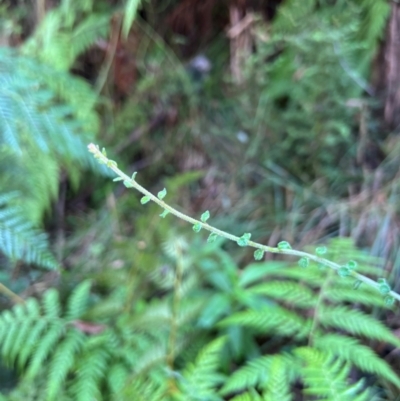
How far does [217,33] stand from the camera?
5.69ft

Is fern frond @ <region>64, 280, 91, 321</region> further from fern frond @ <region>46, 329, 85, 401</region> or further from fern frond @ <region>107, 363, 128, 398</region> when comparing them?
fern frond @ <region>107, 363, 128, 398</region>

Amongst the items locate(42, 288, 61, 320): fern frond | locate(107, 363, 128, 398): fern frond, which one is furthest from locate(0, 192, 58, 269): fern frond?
locate(107, 363, 128, 398): fern frond

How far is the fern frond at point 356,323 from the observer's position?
35.5 inches

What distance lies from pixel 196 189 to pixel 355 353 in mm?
851

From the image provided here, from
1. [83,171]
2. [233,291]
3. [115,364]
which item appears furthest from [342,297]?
[83,171]

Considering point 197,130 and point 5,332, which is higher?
point 197,130

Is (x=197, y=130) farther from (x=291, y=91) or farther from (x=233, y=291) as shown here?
(x=233, y=291)

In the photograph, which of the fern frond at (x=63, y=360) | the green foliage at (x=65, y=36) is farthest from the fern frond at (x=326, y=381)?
the green foliage at (x=65, y=36)

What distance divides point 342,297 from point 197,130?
87 cm

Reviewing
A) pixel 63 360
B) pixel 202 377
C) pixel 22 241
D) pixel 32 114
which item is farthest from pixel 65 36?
pixel 202 377

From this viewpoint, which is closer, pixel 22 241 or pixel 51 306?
pixel 22 241

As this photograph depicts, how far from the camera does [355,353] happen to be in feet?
2.97

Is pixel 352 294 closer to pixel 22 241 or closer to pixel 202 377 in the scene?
pixel 202 377

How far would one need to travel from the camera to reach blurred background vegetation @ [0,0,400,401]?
0.98m
